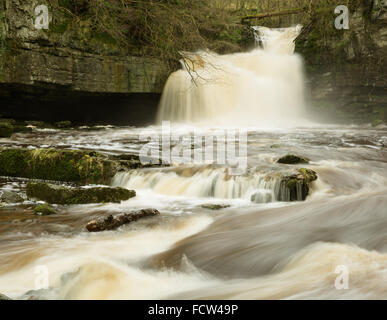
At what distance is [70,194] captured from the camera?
4.80 metres

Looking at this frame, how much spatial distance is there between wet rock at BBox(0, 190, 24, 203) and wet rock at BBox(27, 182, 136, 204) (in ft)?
0.48

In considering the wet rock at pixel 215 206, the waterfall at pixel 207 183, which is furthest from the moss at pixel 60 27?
the wet rock at pixel 215 206

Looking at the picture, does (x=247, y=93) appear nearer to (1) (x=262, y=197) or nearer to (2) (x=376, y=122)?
(2) (x=376, y=122)

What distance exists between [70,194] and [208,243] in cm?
235

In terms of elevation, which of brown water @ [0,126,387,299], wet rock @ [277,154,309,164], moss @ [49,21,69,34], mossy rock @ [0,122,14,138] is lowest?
brown water @ [0,126,387,299]

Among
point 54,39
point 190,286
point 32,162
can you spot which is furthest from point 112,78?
point 190,286

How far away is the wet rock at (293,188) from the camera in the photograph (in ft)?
15.9

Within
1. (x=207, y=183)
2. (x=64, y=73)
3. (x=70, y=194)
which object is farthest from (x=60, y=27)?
(x=207, y=183)

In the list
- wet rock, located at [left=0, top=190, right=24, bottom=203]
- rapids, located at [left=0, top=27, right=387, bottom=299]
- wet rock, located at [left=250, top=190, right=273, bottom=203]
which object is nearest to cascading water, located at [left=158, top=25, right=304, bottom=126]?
rapids, located at [left=0, top=27, right=387, bottom=299]

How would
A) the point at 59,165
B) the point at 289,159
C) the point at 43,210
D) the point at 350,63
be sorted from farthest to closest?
the point at 350,63 → the point at 289,159 → the point at 59,165 → the point at 43,210

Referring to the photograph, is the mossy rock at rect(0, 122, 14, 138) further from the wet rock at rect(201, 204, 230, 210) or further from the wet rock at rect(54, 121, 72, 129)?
the wet rock at rect(201, 204, 230, 210)

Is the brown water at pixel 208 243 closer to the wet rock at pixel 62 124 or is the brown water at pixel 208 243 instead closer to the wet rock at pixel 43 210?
the wet rock at pixel 43 210

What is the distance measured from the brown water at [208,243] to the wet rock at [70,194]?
17 cm

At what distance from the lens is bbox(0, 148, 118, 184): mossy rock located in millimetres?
5777
